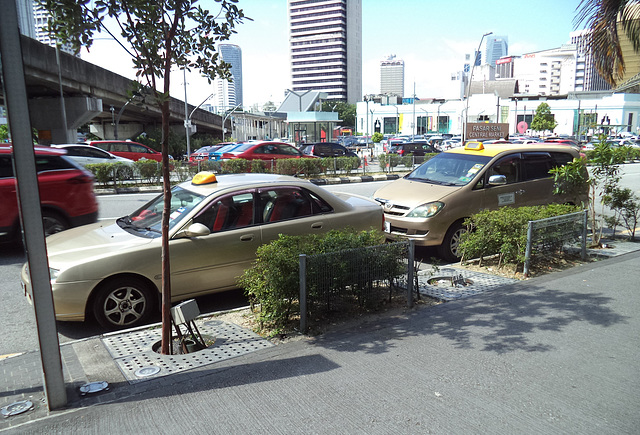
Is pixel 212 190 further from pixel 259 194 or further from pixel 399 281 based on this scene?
pixel 399 281

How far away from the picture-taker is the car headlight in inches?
305

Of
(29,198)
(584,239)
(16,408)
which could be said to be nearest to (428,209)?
(584,239)

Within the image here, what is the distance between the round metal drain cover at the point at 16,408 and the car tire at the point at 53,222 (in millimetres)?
5520

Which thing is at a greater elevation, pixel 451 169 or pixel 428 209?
pixel 451 169

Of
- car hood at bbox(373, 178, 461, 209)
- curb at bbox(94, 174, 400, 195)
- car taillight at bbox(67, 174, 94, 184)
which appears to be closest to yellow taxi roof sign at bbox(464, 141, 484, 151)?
→ car hood at bbox(373, 178, 461, 209)

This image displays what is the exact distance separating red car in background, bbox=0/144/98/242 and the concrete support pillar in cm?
2458

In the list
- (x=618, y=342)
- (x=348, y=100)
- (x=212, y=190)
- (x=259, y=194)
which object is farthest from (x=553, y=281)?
(x=348, y=100)

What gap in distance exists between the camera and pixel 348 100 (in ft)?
549

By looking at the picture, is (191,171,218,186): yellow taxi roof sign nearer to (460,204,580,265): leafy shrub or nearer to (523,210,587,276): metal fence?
(460,204,580,265): leafy shrub

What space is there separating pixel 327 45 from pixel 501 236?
165 meters

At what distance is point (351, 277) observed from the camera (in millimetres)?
5184

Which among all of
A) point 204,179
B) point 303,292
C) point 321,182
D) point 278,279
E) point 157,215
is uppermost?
point 204,179

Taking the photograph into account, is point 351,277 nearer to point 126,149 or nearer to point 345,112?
point 126,149

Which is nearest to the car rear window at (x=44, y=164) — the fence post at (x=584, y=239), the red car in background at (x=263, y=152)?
the fence post at (x=584, y=239)
